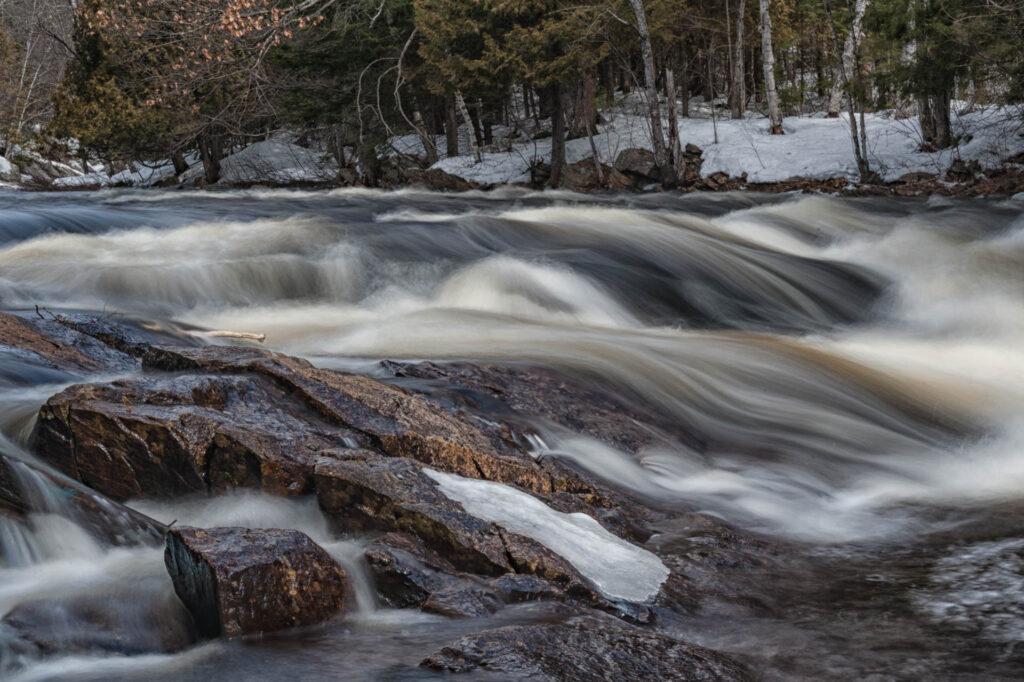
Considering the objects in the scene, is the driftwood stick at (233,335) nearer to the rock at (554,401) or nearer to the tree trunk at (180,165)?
the rock at (554,401)

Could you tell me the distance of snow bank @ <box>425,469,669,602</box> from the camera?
3629 mm

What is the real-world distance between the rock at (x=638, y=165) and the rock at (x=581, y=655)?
1809 cm

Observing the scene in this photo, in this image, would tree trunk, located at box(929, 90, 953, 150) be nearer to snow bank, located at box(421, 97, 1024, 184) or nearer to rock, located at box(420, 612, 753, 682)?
snow bank, located at box(421, 97, 1024, 184)

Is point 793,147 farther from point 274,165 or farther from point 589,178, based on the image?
point 274,165

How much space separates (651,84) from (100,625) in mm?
17742

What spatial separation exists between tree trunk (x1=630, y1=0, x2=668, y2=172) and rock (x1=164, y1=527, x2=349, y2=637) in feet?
55.5

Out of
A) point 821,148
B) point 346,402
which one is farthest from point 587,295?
point 821,148

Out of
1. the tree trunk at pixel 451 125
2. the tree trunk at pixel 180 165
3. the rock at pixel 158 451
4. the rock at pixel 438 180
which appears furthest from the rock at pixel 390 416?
the tree trunk at pixel 180 165

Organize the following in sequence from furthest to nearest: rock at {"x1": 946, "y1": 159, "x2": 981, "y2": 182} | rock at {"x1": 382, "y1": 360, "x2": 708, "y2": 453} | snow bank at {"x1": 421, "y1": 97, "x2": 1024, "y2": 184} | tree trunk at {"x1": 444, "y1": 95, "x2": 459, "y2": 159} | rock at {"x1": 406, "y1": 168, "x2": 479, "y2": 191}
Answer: tree trunk at {"x1": 444, "y1": 95, "x2": 459, "y2": 159} → rock at {"x1": 406, "y1": 168, "x2": 479, "y2": 191} → snow bank at {"x1": 421, "y1": 97, "x2": 1024, "y2": 184} → rock at {"x1": 946, "y1": 159, "x2": 981, "y2": 182} → rock at {"x1": 382, "y1": 360, "x2": 708, "y2": 453}

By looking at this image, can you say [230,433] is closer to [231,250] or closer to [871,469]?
[871,469]

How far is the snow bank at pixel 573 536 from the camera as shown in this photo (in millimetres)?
3629

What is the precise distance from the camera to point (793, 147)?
20.6 metres

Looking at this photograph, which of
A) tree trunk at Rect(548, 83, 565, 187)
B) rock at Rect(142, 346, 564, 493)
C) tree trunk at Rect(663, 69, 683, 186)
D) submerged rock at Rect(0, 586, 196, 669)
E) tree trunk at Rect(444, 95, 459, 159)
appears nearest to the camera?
submerged rock at Rect(0, 586, 196, 669)

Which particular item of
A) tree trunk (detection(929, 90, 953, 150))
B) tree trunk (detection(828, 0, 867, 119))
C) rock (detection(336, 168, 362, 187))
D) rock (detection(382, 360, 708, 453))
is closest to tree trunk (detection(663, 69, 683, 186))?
tree trunk (detection(828, 0, 867, 119))
